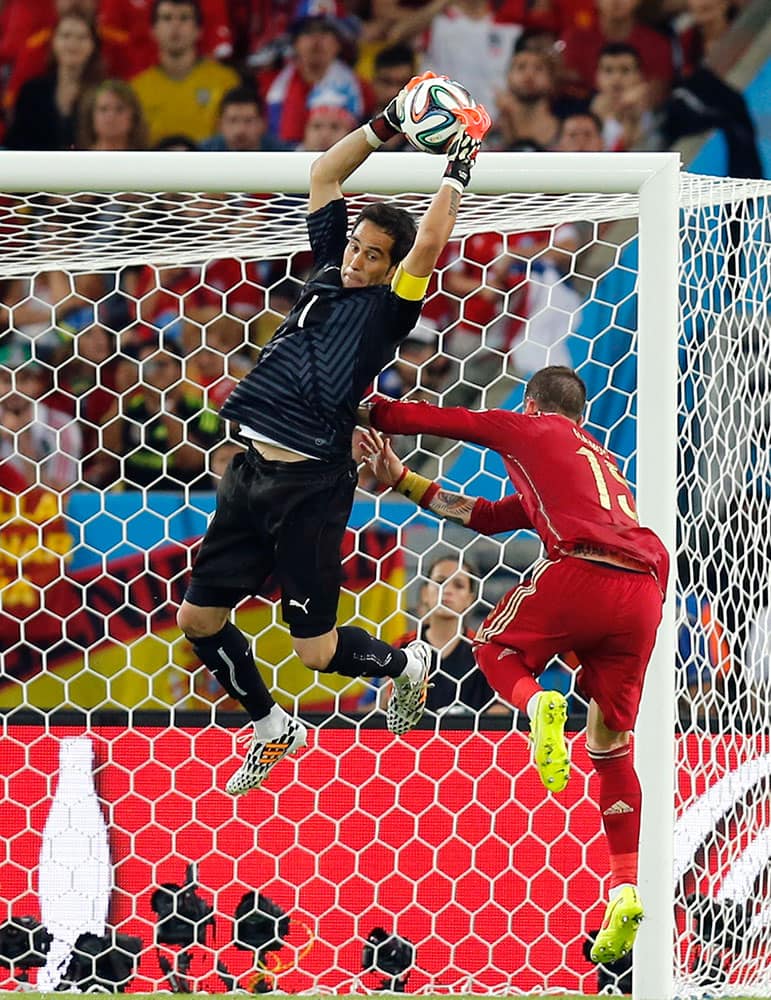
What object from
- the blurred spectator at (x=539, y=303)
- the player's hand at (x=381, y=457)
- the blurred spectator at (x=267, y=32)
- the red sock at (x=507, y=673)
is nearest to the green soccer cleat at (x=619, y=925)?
the red sock at (x=507, y=673)

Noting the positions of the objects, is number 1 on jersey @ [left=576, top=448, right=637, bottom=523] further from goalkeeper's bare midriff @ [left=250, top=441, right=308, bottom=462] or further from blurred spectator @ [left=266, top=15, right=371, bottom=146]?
blurred spectator @ [left=266, top=15, right=371, bottom=146]

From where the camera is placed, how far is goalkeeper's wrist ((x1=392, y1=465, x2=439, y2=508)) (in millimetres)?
3879

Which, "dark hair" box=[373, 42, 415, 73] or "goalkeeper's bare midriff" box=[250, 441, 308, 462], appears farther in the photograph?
"dark hair" box=[373, 42, 415, 73]

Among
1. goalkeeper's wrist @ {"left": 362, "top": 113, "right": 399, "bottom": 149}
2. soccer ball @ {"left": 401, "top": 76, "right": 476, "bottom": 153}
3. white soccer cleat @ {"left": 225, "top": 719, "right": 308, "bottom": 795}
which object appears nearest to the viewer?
soccer ball @ {"left": 401, "top": 76, "right": 476, "bottom": 153}

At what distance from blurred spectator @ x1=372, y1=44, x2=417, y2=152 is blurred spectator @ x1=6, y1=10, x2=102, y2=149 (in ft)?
4.18

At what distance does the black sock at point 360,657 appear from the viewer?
376 cm

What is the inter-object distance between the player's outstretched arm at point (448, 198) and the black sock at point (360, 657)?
0.95 metres

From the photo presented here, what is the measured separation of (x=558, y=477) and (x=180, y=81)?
411 centimetres

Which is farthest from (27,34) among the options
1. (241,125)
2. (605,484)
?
(605,484)

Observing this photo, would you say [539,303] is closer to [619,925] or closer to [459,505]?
[459,505]

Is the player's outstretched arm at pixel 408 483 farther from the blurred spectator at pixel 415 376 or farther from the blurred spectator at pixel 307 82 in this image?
the blurred spectator at pixel 307 82

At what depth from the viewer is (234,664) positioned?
3.82 metres

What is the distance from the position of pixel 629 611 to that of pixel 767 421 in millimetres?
1290

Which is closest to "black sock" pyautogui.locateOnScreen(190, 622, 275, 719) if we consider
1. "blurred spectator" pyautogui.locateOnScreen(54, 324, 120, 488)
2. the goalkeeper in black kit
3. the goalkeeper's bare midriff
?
the goalkeeper in black kit
